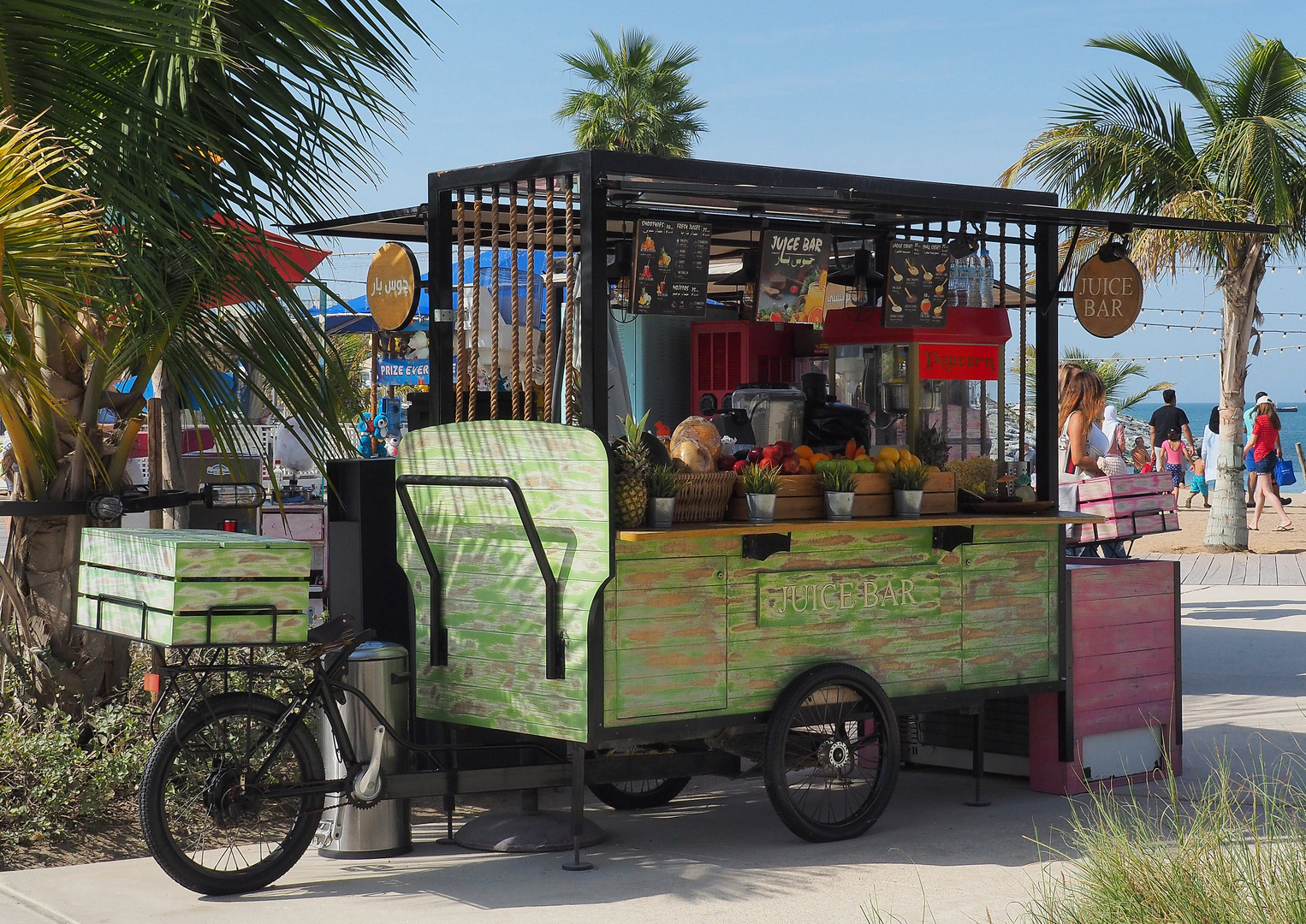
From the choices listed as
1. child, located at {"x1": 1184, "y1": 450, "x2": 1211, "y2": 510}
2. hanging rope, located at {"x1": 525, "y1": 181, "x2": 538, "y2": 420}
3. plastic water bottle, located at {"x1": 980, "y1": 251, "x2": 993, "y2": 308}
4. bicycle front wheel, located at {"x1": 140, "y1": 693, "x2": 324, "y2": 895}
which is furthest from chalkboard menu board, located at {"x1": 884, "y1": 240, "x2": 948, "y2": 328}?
child, located at {"x1": 1184, "y1": 450, "x2": 1211, "y2": 510}

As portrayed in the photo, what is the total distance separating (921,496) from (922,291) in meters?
1.19

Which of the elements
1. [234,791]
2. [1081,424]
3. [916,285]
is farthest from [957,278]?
[234,791]

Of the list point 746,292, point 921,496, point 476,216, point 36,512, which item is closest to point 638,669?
point 921,496

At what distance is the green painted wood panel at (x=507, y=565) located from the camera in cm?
525

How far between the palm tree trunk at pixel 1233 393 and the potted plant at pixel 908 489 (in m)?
11.3

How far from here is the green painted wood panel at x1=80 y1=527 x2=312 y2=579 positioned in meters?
4.86

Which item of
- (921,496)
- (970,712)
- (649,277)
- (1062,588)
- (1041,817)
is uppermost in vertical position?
(649,277)

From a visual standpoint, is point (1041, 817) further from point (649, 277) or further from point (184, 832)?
point (184, 832)

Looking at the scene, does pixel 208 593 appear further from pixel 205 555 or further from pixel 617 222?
pixel 617 222

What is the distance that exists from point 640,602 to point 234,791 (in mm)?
1517

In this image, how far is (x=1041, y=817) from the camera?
243 inches

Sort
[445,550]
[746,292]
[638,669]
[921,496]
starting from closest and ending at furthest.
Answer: [638,669]
[445,550]
[921,496]
[746,292]

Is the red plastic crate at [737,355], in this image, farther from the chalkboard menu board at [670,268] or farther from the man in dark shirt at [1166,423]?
the man in dark shirt at [1166,423]

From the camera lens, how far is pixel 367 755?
5473 mm
